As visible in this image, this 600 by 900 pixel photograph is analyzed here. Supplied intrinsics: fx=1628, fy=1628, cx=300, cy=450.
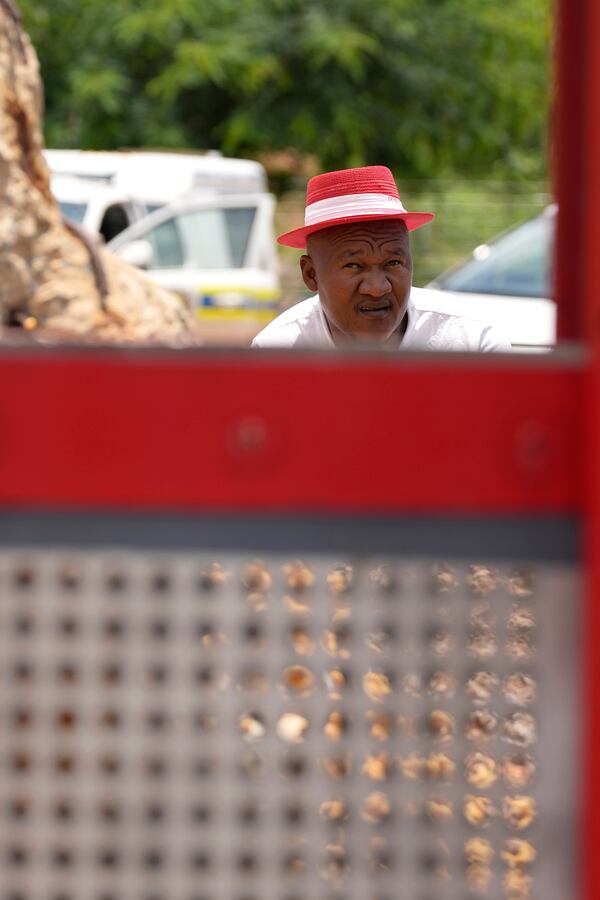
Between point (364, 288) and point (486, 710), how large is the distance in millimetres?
2383

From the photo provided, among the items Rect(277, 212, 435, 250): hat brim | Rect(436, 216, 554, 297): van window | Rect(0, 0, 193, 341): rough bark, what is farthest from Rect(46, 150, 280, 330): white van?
Rect(277, 212, 435, 250): hat brim

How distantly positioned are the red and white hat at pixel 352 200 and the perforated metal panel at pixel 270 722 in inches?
96.3

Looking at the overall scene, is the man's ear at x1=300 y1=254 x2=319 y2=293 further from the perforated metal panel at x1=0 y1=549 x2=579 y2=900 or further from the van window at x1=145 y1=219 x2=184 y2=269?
the van window at x1=145 y1=219 x2=184 y2=269

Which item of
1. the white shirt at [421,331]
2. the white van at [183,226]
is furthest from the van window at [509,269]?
the white shirt at [421,331]

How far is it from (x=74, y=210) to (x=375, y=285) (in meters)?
9.40

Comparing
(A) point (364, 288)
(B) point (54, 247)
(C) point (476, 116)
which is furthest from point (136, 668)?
(C) point (476, 116)

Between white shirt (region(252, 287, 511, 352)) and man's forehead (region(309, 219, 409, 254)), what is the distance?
Answer: 0.14 metres

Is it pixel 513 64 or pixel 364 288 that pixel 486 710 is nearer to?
pixel 364 288

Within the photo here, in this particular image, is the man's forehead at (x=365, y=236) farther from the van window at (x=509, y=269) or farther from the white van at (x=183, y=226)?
the white van at (x=183, y=226)

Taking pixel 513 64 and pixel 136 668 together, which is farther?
pixel 513 64

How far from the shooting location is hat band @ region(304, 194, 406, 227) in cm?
367

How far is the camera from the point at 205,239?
1441 centimetres

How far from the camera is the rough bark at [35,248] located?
4.80 metres

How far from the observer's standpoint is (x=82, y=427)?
125 centimetres
